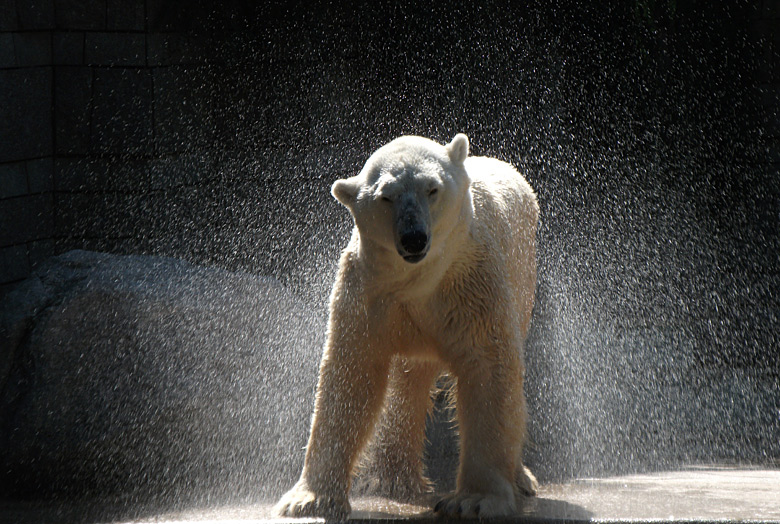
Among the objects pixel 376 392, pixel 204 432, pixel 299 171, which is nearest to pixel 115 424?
pixel 204 432

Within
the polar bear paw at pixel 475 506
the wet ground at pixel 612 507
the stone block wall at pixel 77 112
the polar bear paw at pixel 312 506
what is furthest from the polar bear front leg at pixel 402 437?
the stone block wall at pixel 77 112

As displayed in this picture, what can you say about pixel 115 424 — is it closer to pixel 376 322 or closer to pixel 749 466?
pixel 376 322

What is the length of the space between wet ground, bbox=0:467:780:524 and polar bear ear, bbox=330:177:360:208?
1.10 meters

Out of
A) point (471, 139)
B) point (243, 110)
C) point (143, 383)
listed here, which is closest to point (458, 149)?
point (143, 383)

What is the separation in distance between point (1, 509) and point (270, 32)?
377 cm

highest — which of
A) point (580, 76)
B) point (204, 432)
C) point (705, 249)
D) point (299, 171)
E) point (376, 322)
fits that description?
point (580, 76)

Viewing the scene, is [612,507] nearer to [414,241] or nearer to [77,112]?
[414,241]

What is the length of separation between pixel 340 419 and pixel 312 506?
32 cm

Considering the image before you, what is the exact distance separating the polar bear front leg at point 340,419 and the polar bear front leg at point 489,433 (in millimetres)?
329

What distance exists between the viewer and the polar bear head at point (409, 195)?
280 cm

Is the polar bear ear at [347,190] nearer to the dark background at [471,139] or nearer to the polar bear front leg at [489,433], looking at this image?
the polar bear front leg at [489,433]

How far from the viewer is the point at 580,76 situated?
6.48 meters

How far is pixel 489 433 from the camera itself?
3.10m

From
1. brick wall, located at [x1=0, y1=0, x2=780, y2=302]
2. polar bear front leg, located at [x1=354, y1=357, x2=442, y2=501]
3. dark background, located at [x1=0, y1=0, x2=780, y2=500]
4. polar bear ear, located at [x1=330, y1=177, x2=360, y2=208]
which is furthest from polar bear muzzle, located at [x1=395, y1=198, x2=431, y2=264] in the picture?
brick wall, located at [x1=0, y1=0, x2=780, y2=302]
